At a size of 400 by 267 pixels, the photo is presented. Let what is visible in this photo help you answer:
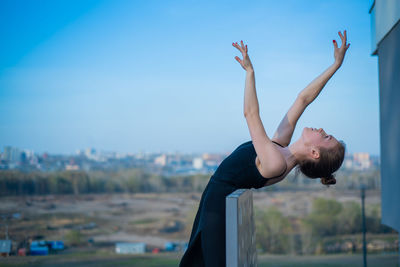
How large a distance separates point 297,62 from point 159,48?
6662 millimetres

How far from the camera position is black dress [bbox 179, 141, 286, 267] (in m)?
1.10

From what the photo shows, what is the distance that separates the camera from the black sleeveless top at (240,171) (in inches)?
46.8

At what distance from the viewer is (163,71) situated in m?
18.9

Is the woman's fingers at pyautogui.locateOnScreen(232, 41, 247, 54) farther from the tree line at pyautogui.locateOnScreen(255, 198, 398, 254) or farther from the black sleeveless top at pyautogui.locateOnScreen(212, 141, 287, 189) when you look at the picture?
the tree line at pyautogui.locateOnScreen(255, 198, 398, 254)

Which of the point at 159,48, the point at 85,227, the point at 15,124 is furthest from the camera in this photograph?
the point at 159,48

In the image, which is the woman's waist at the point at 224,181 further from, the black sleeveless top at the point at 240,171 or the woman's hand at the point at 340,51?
the woman's hand at the point at 340,51

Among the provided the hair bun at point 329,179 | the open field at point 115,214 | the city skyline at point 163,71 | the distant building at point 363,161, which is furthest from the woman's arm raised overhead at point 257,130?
the distant building at point 363,161

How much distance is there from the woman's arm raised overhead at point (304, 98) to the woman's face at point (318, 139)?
17cm

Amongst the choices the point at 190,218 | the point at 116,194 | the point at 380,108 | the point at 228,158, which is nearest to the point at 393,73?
the point at 380,108

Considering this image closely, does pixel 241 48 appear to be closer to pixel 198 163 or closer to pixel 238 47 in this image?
pixel 238 47

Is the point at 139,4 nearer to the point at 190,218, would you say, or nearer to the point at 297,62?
the point at 297,62

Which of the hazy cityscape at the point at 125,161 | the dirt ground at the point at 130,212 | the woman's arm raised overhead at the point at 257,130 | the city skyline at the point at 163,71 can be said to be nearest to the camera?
the woman's arm raised overhead at the point at 257,130

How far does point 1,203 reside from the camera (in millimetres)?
9133

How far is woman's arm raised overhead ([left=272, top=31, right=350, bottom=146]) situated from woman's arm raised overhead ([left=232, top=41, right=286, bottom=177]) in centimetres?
33
